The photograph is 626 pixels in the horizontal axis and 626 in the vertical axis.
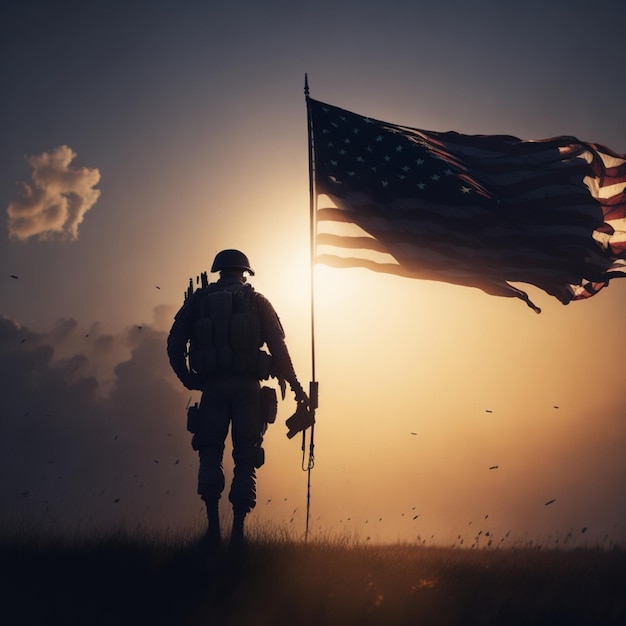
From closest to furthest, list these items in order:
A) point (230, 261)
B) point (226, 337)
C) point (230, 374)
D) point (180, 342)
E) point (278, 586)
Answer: point (278, 586)
point (226, 337)
point (230, 374)
point (180, 342)
point (230, 261)

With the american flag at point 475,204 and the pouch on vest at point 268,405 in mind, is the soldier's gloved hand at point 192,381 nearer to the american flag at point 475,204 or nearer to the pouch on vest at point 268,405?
the pouch on vest at point 268,405

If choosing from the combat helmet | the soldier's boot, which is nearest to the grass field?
the soldier's boot

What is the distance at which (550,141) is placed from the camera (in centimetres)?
1102

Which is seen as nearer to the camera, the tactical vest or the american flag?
the tactical vest

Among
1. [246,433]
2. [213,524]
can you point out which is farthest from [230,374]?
[213,524]

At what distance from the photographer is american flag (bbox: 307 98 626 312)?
10336mm

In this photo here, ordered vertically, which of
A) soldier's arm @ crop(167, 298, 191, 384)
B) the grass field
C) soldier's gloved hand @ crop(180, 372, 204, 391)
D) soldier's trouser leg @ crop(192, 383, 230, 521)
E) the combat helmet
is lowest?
the grass field

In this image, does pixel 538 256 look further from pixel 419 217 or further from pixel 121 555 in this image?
pixel 121 555

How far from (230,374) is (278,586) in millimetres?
2672

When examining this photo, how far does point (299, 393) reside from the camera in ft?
29.2

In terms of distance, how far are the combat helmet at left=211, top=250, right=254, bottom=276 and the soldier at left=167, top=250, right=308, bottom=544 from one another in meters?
0.33

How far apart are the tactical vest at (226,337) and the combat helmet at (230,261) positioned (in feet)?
1.52

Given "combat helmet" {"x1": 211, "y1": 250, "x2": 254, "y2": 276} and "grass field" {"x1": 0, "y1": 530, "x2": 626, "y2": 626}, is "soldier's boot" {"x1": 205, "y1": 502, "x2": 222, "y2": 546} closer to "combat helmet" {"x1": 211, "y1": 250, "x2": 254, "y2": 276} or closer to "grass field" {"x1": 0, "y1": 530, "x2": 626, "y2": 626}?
"grass field" {"x1": 0, "y1": 530, "x2": 626, "y2": 626}

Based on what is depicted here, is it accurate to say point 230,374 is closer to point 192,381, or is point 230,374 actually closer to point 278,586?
point 192,381
